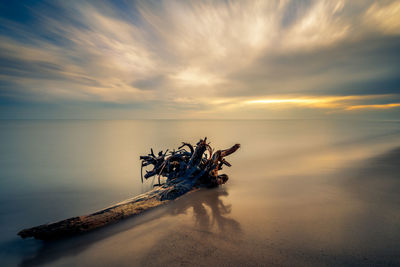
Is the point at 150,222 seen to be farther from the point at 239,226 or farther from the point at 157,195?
the point at 239,226

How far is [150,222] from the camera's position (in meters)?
3.35

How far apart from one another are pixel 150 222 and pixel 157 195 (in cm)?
78

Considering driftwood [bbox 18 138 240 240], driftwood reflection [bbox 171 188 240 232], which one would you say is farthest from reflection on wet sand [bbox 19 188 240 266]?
driftwood [bbox 18 138 240 240]

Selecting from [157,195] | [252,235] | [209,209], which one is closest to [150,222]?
[157,195]

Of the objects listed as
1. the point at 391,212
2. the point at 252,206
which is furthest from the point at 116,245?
the point at 391,212

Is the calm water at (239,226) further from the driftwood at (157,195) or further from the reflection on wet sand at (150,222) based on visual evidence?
the driftwood at (157,195)

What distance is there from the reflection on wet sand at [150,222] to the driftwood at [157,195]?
0.13 m

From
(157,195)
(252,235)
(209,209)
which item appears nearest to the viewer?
(252,235)

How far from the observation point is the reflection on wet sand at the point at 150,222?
8.64 feet

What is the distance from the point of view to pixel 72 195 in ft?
19.1

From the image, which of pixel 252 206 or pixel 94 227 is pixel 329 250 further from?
pixel 94 227

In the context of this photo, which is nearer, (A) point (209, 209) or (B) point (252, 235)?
(B) point (252, 235)

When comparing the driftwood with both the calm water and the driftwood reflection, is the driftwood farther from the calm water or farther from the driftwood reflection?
the driftwood reflection

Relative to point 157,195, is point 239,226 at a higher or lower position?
lower
